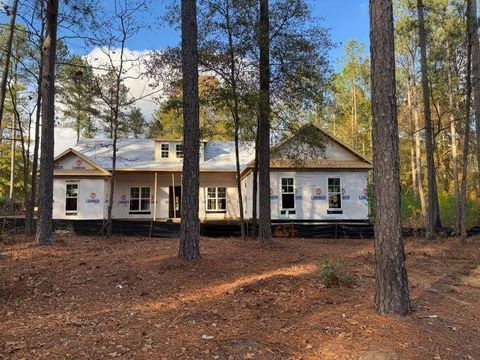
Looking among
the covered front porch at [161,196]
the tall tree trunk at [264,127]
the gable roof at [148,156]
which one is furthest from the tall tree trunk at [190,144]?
the covered front porch at [161,196]

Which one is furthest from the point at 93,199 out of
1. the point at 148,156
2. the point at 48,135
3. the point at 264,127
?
the point at 264,127

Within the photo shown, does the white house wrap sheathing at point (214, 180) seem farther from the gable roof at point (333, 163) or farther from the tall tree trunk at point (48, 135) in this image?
the tall tree trunk at point (48, 135)

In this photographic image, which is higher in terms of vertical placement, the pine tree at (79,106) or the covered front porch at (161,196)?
the pine tree at (79,106)

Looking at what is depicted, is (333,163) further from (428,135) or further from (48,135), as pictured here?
(48,135)

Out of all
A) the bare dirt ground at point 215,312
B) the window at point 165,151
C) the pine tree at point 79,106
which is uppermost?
the pine tree at point 79,106

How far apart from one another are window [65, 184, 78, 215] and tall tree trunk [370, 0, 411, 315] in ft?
64.7

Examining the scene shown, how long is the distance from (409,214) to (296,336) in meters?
25.1

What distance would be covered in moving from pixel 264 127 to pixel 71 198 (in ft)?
44.3

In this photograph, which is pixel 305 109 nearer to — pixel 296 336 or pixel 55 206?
pixel 296 336

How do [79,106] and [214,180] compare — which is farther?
[79,106]

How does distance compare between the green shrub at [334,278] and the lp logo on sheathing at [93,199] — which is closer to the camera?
the green shrub at [334,278]

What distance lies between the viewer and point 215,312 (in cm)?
559

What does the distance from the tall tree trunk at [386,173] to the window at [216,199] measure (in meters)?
18.6

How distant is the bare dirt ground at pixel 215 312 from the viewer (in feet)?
14.0
